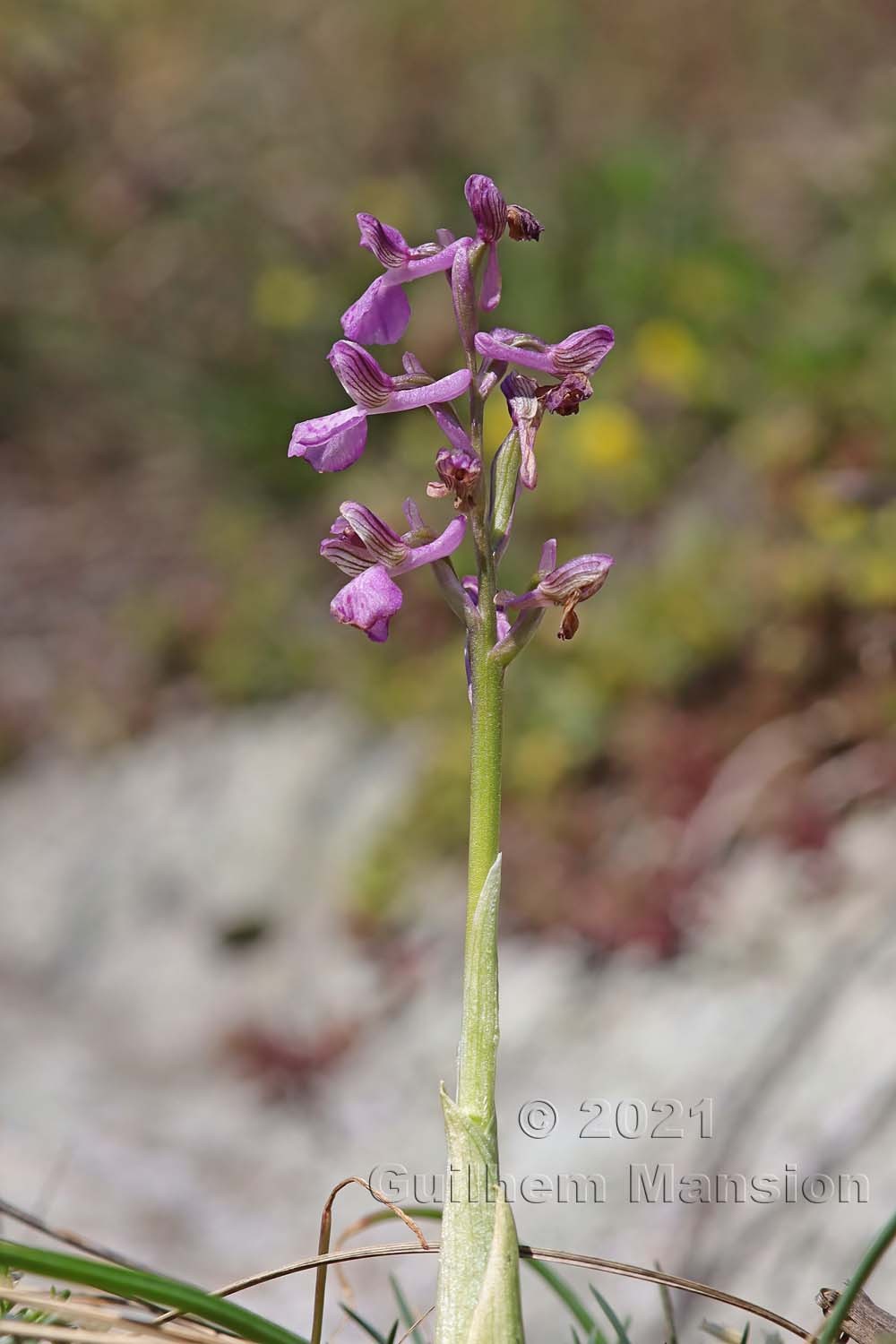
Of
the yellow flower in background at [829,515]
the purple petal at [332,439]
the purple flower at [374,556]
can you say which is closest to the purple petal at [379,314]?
the purple petal at [332,439]

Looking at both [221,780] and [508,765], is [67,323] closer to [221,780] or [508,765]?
[221,780]

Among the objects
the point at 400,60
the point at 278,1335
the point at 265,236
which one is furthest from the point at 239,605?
the point at 278,1335

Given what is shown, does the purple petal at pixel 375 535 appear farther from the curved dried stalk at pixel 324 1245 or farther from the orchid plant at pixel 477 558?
the curved dried stalk at pixel 324 1245

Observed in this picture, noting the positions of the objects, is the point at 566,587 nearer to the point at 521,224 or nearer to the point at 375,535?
the point at 375,535

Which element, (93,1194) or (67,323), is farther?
(67,323)

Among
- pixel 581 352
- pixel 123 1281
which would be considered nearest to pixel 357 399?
pixel 581 352
